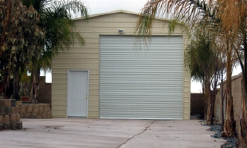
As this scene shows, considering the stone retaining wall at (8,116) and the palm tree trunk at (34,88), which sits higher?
the palm tree trunk at (34,88)

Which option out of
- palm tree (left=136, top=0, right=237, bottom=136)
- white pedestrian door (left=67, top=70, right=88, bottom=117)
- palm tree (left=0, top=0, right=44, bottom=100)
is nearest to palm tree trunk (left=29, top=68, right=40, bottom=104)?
white pedestrian door (left=67, top=70, right=88, bottom=117)

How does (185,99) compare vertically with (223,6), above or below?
below

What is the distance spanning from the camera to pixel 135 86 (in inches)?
794

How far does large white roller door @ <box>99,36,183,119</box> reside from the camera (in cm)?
2002

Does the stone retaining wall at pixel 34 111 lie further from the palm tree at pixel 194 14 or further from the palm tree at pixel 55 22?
the palm tree at pixel 194 14

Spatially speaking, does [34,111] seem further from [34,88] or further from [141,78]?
[141,78]

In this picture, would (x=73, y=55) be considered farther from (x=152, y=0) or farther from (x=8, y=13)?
(x=152, y=0)

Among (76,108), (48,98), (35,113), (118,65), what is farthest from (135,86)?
(48,98)

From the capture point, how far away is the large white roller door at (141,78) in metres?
20.0

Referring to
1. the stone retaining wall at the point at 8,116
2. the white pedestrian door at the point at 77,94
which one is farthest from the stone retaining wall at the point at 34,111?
the stone retaining wall at the point at 8,116

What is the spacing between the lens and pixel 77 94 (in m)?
20.3

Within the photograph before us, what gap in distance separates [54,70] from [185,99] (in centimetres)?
665

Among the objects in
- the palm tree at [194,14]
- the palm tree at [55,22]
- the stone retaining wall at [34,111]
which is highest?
the palm tree at [55,22]

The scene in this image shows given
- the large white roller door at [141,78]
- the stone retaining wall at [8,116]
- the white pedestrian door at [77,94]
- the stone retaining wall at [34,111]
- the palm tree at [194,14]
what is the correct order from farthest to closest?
1. the white pedestrian door at [77,94]
2. the large white roller door at [141,78]
3. the stone retaining wall at [34,111]
4. the stone retaining wall at [8,116]
5. the palm tree at [194,14]
